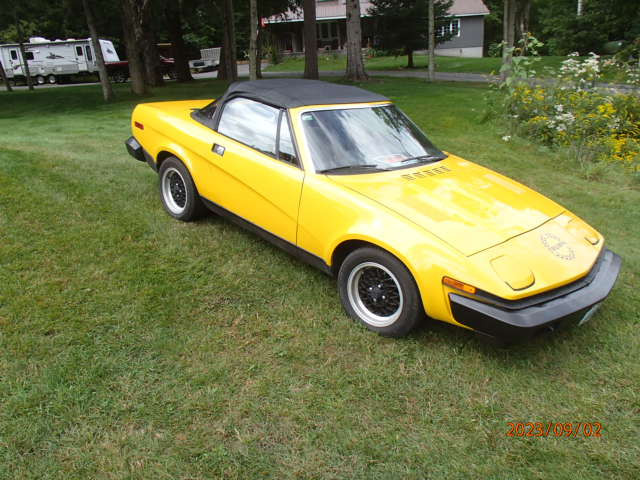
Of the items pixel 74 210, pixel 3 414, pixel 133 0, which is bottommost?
pixel 3 414

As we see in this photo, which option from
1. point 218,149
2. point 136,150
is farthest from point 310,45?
point 218,149

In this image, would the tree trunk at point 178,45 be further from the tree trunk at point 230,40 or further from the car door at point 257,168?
the car door at point 257,168

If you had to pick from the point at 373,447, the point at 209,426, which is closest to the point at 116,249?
the point at 209,426

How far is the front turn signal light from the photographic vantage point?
2.79 meters

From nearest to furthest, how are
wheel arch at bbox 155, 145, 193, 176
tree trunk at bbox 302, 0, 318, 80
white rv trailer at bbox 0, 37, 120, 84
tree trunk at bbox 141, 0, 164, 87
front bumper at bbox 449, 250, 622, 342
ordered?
front bumper at bbox 449, 250, 622, 342 < wheel arch at bbox 155, 145, 193, 176 < tree trunk at bbox 141, 0, 164, 87 < tree trunk at bbox 302, 0, 318, 80 < white rv trailer at bbox 0, 37, 120, 84

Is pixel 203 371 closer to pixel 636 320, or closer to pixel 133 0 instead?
pixel 636 320

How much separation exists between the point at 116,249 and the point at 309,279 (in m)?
1.73

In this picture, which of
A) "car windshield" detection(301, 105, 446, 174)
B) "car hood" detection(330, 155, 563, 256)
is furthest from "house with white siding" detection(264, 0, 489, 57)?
"car hood" detection(330, 155, 563, 256)

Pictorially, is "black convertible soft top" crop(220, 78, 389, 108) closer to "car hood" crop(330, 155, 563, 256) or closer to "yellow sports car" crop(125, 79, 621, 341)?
"yellow sports car" crop(125, 79, 621, 341)

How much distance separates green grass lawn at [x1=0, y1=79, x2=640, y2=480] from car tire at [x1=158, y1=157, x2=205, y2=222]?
0.52 feet

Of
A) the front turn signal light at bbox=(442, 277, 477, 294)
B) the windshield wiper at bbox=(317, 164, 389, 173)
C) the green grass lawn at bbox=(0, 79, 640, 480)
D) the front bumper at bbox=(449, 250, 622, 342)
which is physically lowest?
the green grass lawn at bbox=(0, 79, 640, 480)

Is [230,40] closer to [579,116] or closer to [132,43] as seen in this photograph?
[132,43]

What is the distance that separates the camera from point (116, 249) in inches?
170

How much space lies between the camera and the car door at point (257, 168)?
12.2 feet
